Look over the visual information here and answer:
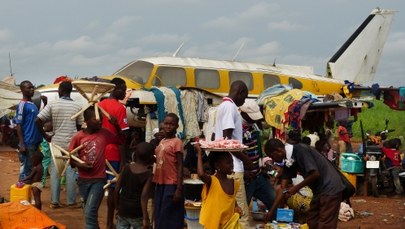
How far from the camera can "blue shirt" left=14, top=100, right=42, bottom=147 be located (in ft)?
27.7

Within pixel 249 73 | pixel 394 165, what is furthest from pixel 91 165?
pixel 249 73

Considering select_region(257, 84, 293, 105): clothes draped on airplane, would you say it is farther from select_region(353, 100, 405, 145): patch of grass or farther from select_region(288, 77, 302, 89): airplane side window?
select_region(353, 100, 405, 145): patch of grass

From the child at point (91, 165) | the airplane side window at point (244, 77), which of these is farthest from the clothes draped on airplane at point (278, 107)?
the child at point (91, 165)

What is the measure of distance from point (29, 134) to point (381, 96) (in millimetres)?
10120

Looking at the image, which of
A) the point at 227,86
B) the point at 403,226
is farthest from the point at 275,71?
the point at 403,226

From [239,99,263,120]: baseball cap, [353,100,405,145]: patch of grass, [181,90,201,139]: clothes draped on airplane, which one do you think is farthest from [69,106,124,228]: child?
[353,100,405,145]: patch of grass

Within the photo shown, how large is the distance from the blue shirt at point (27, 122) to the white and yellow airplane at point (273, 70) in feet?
15.0

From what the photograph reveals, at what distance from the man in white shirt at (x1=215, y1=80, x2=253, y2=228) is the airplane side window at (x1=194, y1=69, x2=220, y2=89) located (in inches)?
279

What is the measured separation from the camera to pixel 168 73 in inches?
523

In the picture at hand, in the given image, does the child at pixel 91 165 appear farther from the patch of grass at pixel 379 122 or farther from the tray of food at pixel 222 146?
the patch of grass at pixel 379 122

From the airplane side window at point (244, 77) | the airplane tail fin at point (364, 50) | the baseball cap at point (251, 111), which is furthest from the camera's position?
the airplane tail fin at point (364, 50)

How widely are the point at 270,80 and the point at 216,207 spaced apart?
33.1 feet

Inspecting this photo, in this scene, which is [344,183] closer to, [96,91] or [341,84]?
[96,91]

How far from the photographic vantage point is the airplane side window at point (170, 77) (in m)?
13.1
